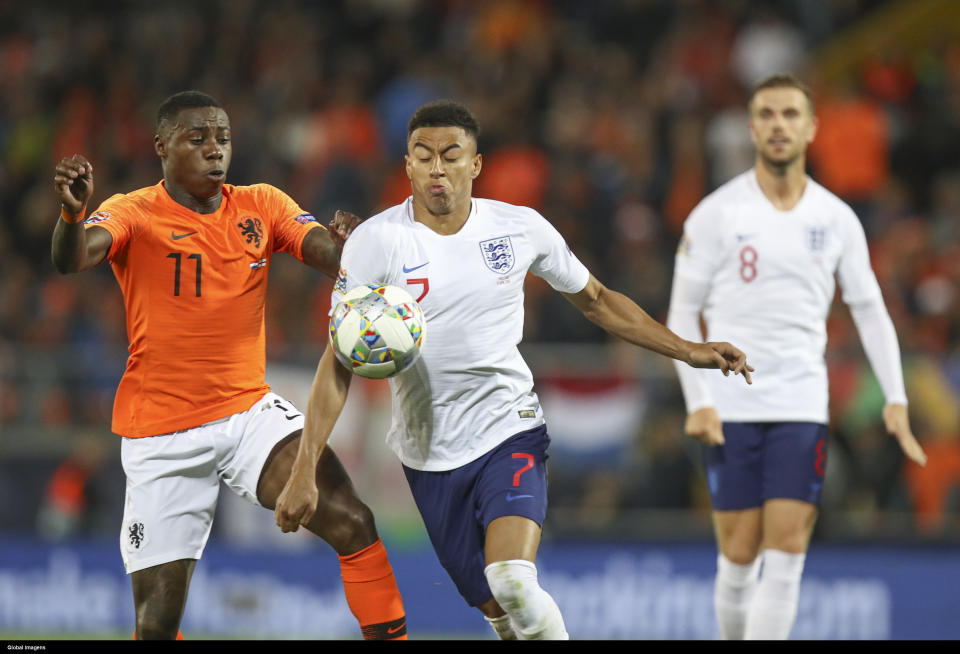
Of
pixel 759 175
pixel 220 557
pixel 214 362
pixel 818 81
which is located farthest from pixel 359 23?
pixel 214 362

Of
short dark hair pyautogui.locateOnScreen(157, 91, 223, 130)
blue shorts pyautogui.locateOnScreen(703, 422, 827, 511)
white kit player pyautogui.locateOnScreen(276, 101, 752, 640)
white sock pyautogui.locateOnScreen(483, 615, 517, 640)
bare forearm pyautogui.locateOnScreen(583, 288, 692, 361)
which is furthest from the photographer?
blue shorts pyautogui.locateOnScreen(703, 422, 827, 511)

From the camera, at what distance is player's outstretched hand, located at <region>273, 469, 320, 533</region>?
4809 millimetres

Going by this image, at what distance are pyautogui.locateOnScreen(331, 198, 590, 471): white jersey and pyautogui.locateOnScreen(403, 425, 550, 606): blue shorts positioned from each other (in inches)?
2.1

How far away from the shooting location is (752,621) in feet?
20.3

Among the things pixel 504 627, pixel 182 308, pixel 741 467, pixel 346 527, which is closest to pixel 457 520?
pixel 346 527

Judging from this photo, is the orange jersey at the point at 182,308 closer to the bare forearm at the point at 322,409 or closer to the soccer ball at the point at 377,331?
the bare forearm at the point at 322,409

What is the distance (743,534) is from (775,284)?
1.25 meters

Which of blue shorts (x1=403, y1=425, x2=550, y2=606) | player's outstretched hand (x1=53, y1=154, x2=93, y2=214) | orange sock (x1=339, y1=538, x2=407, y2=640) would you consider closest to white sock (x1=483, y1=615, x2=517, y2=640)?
blue shorts (x1=403, y1=425, x2=550, y2=606)

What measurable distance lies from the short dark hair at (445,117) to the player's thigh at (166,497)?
1522mm

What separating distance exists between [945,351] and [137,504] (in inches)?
273

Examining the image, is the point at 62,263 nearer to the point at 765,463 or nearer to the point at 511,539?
the point at 511,539

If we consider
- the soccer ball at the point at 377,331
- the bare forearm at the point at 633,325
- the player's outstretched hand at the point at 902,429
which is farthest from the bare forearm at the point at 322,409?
the player's outstretched hand at the point at 902,429

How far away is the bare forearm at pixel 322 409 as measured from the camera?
491 cm

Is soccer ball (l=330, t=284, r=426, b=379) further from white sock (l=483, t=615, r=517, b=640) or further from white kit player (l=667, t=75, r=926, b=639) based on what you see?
white kit player (l=667, t=75, r=926, b=639)
